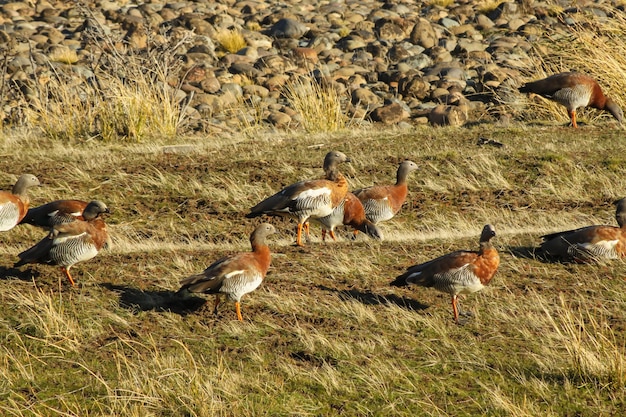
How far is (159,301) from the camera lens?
32.0 feet

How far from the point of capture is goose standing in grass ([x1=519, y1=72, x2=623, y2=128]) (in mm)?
18422

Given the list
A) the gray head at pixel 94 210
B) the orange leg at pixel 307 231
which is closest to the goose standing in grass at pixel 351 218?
the orange leg at pixel 307 231

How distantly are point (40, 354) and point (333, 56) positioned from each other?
68.7ft

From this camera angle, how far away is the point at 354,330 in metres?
9.09

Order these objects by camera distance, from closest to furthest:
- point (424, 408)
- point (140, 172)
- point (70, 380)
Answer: point (424, 408)
point (70, 380)
point (140, 172)

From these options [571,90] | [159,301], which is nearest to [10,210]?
[159,301]

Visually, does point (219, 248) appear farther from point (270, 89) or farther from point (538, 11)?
point (538, 11)

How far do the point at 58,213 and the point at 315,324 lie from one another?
15.0ft

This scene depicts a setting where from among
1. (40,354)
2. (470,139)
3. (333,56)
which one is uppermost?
(40,354)

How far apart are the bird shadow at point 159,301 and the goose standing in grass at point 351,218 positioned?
134 inches

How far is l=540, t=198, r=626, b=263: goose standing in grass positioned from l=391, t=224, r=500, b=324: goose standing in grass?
202 cm

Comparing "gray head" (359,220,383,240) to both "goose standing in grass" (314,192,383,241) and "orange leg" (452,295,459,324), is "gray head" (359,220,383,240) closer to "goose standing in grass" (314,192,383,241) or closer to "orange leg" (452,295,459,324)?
"goose standing in grass" (314,192,383,241)

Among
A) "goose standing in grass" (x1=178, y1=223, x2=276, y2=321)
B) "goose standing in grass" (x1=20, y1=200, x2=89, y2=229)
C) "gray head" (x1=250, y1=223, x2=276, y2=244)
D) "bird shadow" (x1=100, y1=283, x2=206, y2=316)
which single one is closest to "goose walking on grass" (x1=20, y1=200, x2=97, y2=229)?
"goose standing in grass" (x1=20, y1=200, x2=89, y2=229)

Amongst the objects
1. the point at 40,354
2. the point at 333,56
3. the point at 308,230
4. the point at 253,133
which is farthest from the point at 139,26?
the point at 40,354
